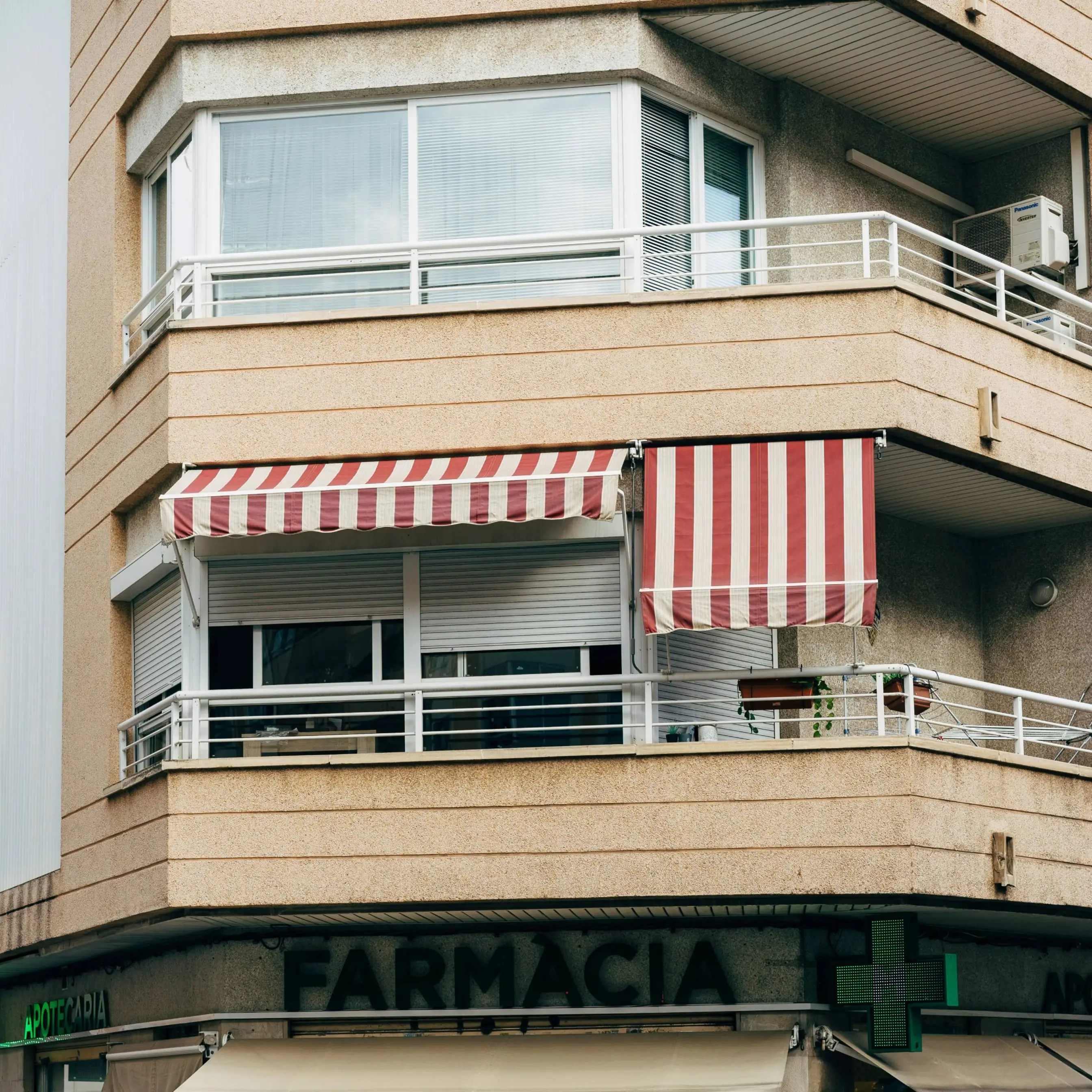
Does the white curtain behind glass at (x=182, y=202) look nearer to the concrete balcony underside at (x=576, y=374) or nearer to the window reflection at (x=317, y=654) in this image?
the concrete balcony underside at (x=576, y=374)

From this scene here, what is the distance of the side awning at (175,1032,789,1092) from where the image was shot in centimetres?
1439

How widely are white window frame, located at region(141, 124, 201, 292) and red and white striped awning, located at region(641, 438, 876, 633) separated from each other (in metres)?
5.35

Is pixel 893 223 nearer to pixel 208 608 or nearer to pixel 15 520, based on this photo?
pixel 208 608

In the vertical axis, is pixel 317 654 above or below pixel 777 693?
above

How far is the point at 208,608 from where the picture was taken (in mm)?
16234

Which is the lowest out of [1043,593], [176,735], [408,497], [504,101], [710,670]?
[176,735]

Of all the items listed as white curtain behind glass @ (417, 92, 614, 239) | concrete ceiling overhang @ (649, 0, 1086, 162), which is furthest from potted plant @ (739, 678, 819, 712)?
concrete ceiling overhang @ (649, 0, 1086, 162)

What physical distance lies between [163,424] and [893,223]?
22.1 ft

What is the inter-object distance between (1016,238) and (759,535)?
5.89 meters

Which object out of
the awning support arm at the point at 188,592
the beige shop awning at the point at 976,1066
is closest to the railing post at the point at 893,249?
the beige shop awning at the point at 976,1066

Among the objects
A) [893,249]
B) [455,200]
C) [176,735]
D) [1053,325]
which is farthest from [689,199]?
[176,735]

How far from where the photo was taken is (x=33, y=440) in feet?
66.3

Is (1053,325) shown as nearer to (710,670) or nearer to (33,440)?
(710,670)

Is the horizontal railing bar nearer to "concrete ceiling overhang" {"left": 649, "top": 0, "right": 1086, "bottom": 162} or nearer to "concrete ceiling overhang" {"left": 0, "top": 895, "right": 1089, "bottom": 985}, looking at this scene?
"concrete ceiling overhang" {"left": 0, "top": 895, "right": 1089, "bottom": 985}
